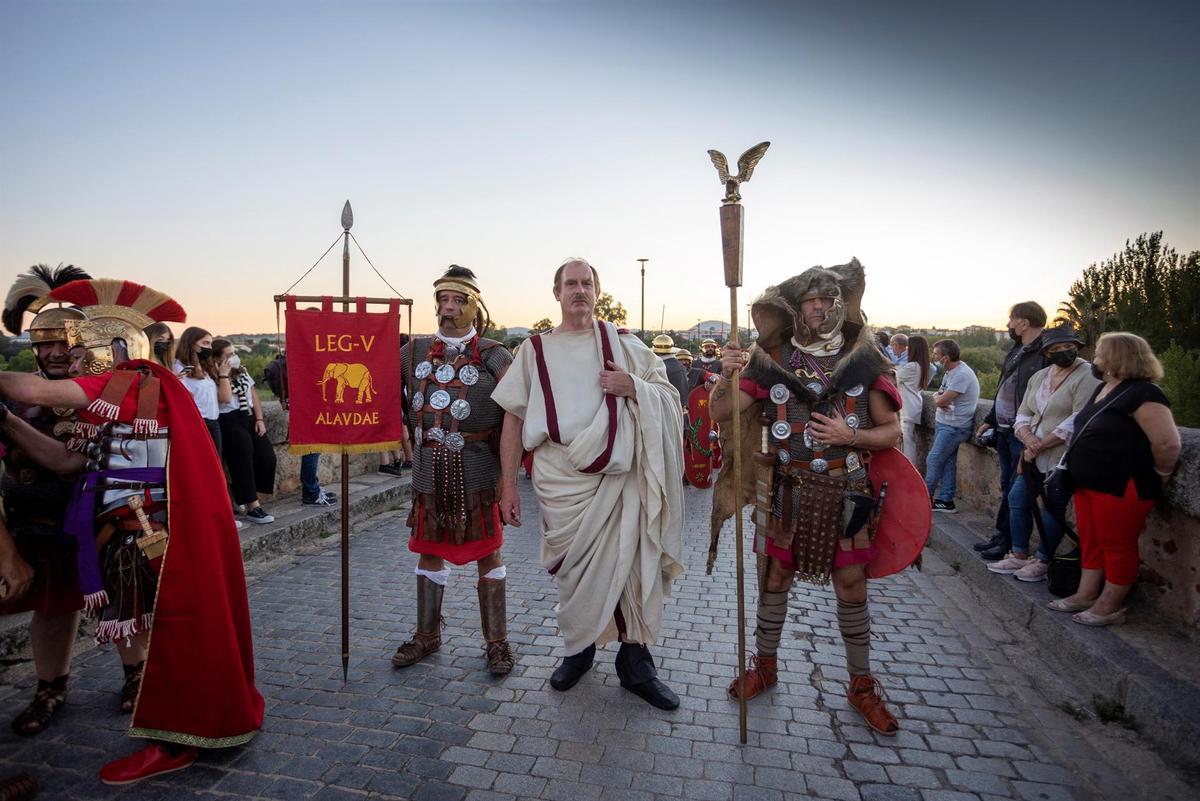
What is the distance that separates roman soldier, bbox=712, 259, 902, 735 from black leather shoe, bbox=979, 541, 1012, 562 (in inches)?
105

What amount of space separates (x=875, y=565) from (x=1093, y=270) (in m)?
33.8

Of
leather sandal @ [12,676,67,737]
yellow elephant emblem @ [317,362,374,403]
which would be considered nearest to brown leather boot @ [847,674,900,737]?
yellow elephant emblem @ [317,362,374,403]

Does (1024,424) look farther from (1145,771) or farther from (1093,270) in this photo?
(1093,270)

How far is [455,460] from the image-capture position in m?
3.87

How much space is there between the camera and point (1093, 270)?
29.4 m

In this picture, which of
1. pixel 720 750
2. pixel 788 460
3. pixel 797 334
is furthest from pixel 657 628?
pixel 797 334

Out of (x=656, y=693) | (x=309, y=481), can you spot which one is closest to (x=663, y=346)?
(x=309, y=481)

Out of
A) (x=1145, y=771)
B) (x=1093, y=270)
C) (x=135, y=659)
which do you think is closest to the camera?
(x=1145, y=771)

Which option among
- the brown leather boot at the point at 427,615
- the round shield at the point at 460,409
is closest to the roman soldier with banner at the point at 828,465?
the round shield at the point at 460,409

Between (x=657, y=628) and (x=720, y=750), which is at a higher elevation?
(x=657, y=628)

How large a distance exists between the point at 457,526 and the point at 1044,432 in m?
4.29

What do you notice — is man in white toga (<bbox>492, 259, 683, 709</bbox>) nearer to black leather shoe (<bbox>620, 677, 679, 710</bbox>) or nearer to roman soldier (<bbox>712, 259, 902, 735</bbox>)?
black leather shoe (<bbox>620, 677, 679, 710</bbox>)

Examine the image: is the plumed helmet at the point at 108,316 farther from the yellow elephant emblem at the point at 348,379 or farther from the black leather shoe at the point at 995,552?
the black leather shoe at the point at 995,552

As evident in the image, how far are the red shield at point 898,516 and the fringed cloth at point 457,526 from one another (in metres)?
2.17
